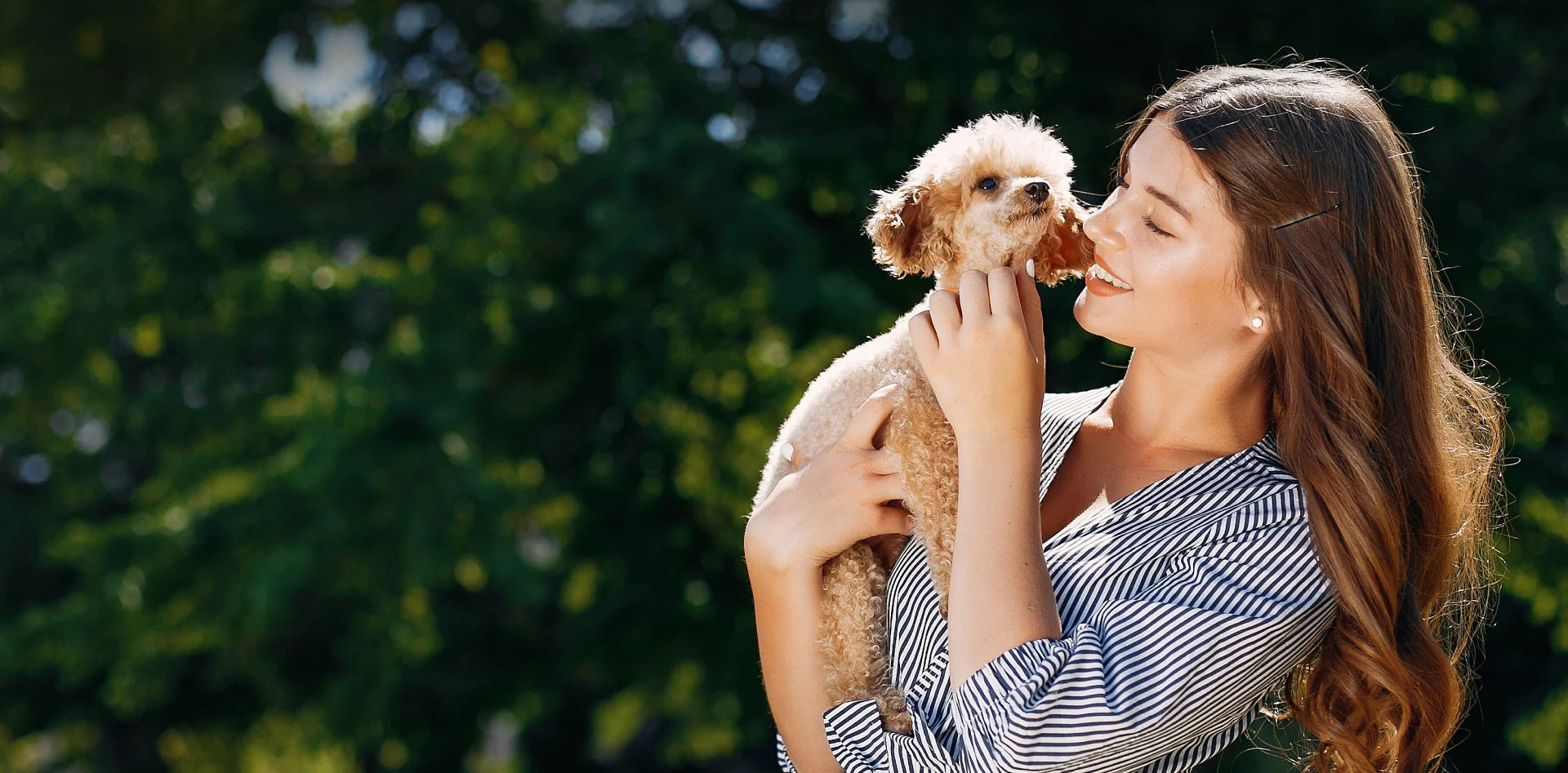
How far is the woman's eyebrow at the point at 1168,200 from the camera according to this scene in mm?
1718

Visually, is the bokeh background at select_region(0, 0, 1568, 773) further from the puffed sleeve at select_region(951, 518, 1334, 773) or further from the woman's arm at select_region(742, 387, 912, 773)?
the puffed sleeve at select_region(951, 518, 1334, 773)

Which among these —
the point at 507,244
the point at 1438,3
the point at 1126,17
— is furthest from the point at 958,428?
the point at 1438,3

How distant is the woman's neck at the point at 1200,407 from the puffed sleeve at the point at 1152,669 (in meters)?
0.32

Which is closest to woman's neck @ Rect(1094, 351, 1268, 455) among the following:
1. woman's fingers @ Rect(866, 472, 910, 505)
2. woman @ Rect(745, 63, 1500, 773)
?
woman @ Rect(745, 63, 1500, 773)

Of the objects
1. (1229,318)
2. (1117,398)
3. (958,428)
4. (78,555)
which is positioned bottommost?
(78,555)

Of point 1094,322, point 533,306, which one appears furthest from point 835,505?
point 533,306

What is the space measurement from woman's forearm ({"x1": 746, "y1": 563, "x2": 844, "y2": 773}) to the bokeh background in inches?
104

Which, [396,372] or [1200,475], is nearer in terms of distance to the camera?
[1200,475]

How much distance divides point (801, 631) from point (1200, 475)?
0.65 m

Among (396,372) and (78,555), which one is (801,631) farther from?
(78,555)

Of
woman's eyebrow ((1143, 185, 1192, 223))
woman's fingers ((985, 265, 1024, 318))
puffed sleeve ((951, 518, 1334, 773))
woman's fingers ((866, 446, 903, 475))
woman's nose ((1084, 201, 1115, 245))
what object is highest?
woman's eyebrow ((1143, 185, 1192, 223))

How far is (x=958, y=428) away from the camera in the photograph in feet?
5.40

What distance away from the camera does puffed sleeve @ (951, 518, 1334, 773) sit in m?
1.43

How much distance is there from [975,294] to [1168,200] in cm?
30
